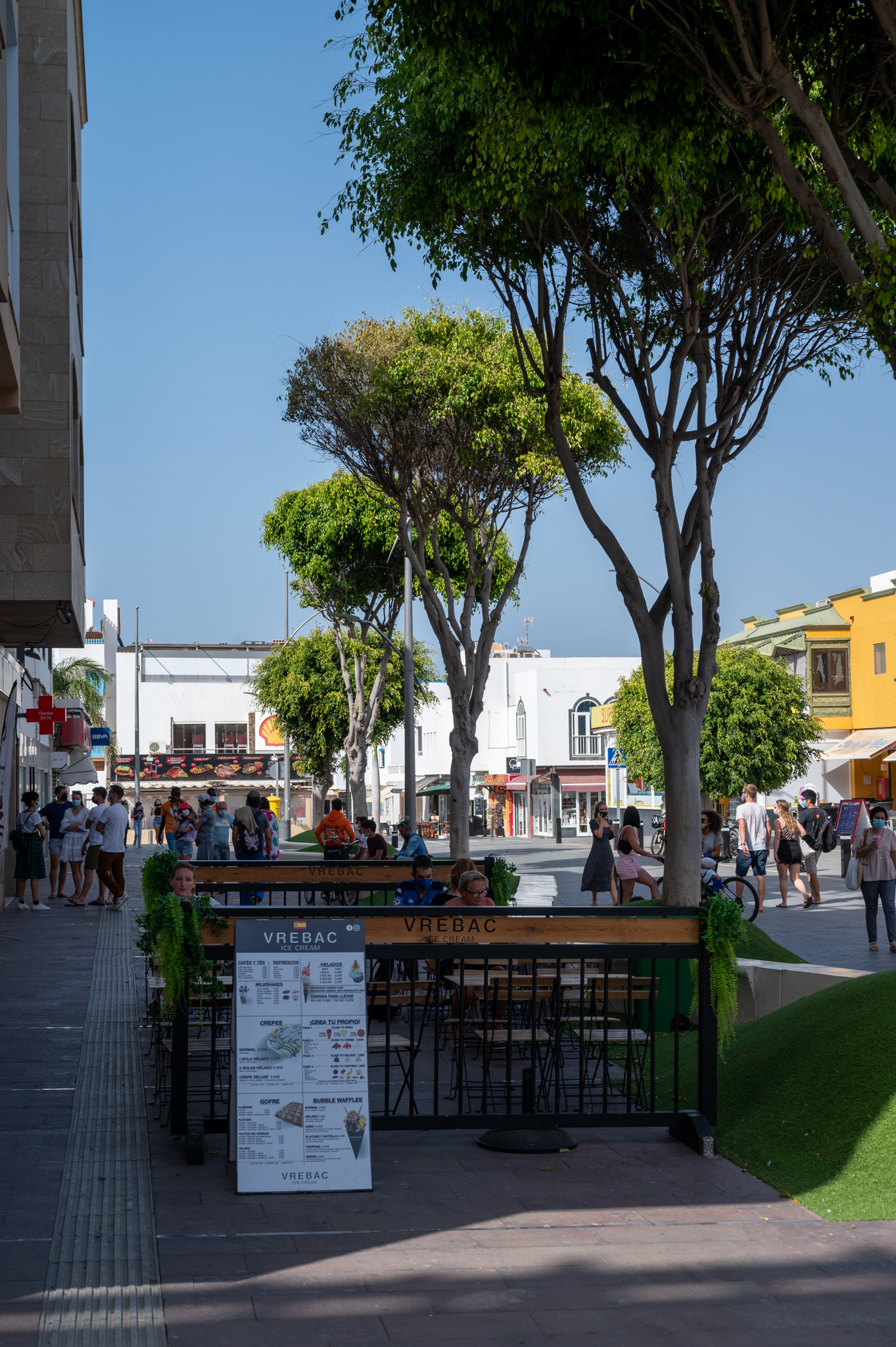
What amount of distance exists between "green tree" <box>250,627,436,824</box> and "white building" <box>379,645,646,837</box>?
1860cm

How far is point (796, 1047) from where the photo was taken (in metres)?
7.73

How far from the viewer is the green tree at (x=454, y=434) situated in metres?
23.3

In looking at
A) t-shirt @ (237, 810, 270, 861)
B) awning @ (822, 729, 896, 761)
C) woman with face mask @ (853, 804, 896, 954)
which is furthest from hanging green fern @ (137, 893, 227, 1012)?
awning @ (822, 729, 896, 761)

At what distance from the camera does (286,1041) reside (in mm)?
6484

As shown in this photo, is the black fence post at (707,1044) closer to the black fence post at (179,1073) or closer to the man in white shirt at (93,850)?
the black fence post at (179,1073)

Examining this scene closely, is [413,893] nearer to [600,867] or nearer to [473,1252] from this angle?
[473,1252]

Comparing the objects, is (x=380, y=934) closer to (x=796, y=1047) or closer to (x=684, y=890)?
(x=796, y=1047)

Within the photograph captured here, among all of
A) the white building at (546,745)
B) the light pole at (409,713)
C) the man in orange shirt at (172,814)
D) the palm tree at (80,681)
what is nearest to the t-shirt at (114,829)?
the man in orange shirt at (172,814)

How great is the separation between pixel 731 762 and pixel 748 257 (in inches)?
1324

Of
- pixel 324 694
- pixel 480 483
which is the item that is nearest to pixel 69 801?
pixel 480 483

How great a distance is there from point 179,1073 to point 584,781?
66389 mm

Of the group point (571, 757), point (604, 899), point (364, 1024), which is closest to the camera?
point (364, 1024)

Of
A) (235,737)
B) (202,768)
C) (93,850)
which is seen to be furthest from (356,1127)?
(235,737)

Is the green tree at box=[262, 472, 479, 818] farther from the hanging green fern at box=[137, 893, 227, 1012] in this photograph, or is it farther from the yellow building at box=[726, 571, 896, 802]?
the hanging green fern at box=[137, 893, 227, 1012]
